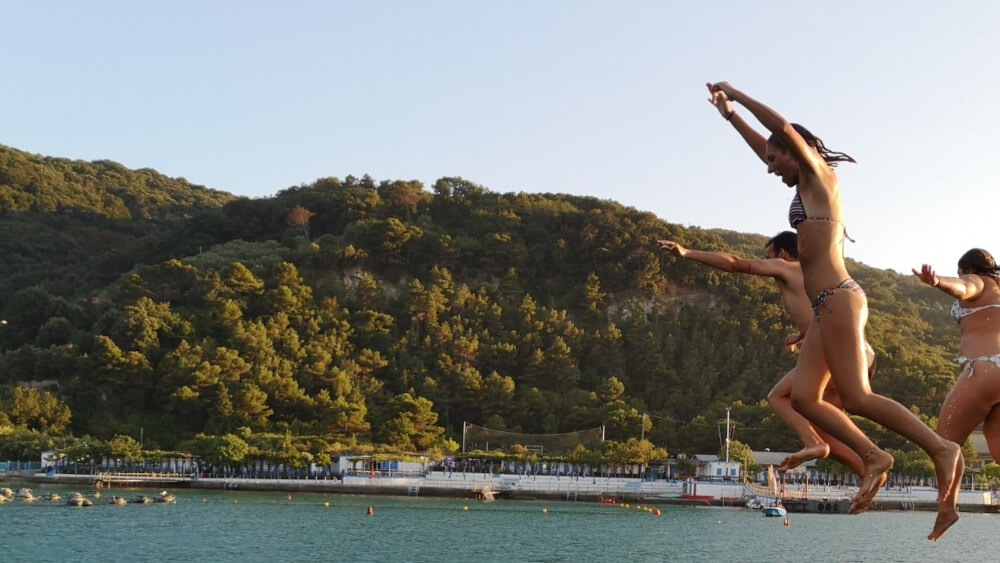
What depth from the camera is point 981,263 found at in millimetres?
7371

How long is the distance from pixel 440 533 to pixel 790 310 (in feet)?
165

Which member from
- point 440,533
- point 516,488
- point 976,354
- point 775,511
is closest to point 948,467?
point 976,354

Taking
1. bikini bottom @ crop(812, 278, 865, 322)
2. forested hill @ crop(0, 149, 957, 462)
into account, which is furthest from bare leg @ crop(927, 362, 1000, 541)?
forested hill @ crop(0, 149, 957, 462)

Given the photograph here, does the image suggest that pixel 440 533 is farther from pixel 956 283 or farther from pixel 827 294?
pixel 827 294

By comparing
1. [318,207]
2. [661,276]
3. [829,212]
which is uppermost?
[318,207]

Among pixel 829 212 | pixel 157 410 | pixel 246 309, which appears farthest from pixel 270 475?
pixel 829 212

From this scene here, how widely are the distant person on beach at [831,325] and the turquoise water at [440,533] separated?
133 feet

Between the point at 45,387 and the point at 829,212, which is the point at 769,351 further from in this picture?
the point at 829,212

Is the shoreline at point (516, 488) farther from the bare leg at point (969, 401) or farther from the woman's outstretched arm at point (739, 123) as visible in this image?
the woman's outstretched arm at point (739, 123)

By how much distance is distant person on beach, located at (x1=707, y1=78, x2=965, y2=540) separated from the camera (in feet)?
18.1

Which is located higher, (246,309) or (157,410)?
(246,309)

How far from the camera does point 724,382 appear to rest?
10438 centimetres

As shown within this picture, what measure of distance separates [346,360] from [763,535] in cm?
4908

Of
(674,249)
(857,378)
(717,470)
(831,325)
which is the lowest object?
(717,470)
